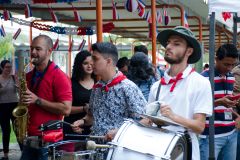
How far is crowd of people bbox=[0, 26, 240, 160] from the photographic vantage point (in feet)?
14.1

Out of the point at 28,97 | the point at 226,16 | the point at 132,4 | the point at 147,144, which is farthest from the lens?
the point at 132,4

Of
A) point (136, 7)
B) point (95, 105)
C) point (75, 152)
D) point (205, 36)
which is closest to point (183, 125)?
point (75, 152)

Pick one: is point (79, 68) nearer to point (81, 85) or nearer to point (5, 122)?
point (81, 85)

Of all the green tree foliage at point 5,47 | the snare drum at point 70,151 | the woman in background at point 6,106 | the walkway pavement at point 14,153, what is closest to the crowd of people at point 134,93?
the snare drum at point 70,151

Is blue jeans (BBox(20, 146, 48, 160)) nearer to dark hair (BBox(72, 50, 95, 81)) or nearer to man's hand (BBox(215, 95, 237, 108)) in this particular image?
man's hand (BBox(215, 95, 237, 108))

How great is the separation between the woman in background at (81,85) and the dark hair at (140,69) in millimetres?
703

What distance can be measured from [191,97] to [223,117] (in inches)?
83.4

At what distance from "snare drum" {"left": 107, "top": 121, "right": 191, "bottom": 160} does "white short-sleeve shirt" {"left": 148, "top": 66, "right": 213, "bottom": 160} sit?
26 cm

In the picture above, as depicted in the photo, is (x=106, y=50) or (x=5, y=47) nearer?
(x=106, y=50)

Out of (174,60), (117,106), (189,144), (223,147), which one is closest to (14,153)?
(223,147)

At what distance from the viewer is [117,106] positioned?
5.04 m

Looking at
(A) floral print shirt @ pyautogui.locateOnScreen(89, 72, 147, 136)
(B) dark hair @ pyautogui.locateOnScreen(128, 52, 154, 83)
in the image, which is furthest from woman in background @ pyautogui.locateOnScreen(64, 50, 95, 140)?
(A) floral print shirt @ pyautogui.locateOnScreen(89, 72, 147, 136)

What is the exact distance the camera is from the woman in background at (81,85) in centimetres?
711

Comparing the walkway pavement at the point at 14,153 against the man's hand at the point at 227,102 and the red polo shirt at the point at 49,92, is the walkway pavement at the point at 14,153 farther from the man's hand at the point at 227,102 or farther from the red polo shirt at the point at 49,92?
the man's hand at the point at 227,102
